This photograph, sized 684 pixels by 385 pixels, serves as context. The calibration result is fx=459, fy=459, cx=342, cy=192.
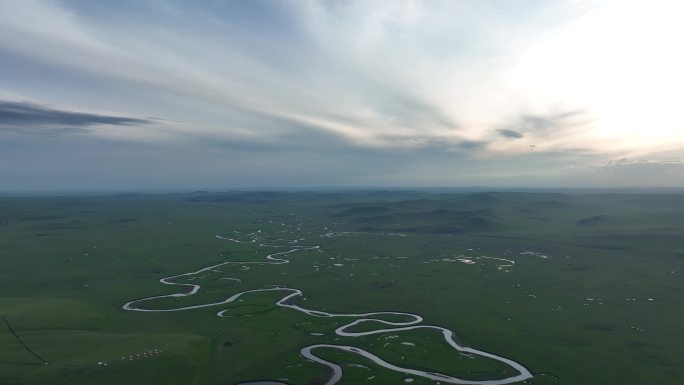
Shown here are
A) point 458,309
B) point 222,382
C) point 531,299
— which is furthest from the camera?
point 531,299

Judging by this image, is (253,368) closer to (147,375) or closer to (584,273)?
(147,375)

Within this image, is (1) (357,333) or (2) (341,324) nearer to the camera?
(1) (357,333)

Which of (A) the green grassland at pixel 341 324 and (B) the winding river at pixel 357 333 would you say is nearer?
(B) the winding river at pixel 357 333

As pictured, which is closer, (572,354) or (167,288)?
(572,354)

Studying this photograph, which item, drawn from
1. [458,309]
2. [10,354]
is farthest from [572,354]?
[10,354]

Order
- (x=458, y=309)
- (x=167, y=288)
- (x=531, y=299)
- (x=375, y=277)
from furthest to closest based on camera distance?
(x=375, y=277) → (x=167, y=288) → (x=531, y=299) → (x=458, y=309)

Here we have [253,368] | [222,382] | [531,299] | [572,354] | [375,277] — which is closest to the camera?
[222,382]

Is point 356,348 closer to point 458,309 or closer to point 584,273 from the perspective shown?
point 458,309

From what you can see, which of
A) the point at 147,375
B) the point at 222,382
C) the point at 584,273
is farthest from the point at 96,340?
the point at 584,273

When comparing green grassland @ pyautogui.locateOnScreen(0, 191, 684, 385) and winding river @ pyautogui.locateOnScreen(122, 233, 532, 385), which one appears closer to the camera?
winding river @ pyautogui.locateOnScreen(122, 233, 532, 385)
